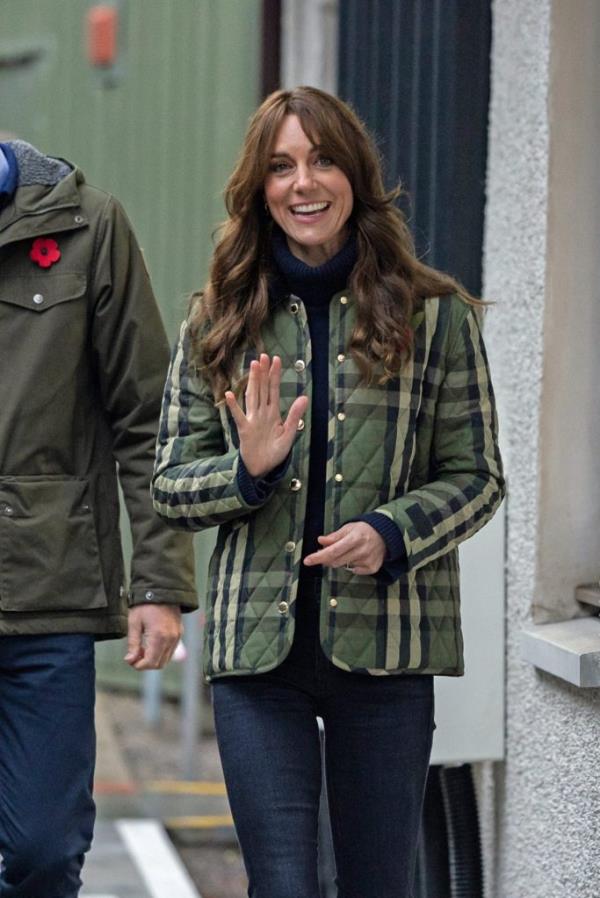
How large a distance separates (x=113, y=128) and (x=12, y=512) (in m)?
7.15

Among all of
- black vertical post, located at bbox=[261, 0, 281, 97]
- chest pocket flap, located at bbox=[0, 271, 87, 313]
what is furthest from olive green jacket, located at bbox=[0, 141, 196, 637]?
Answer: black vertical post, located at bbox=[261, 0, 281, 97]

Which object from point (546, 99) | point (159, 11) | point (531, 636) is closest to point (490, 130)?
point (546, 99)

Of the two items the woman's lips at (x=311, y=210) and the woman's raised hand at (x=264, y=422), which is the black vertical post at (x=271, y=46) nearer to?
the woman's lips at (x=311, y=210)

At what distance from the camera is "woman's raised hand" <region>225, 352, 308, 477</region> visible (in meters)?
3.30

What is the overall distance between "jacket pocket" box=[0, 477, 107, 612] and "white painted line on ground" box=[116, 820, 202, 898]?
7.59 ft

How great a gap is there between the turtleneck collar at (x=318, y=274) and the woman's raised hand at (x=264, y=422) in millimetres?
237

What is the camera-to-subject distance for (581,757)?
409 centimetres

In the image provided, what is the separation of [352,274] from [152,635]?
0.92 m

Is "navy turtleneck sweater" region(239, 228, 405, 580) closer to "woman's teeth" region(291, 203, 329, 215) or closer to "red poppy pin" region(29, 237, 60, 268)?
"woman's teeth" region(291, 203, 329, 215)

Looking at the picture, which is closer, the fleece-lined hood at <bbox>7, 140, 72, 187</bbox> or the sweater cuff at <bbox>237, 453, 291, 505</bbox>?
the sweater cuff at <bbox>237, 453, 291, 505</bbox>

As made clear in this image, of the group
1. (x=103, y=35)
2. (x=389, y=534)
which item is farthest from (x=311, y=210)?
(x=103, y=35)

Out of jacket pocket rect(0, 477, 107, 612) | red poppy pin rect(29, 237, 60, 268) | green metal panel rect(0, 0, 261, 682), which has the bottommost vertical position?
jacket pocket rect(0, 477, 107, 612)

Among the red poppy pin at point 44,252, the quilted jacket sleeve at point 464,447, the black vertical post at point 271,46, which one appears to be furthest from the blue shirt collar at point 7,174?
the black vertical post at point 271,46

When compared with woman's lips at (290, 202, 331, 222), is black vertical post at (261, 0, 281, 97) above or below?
above
